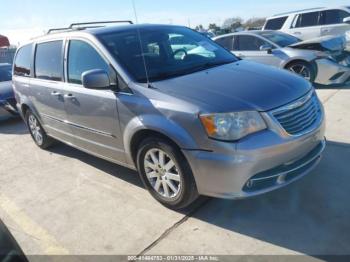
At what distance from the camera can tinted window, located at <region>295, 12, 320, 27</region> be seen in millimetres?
11594

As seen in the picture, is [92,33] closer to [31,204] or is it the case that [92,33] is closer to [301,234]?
[31,204]

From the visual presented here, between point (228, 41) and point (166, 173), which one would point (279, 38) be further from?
point (166, 173)

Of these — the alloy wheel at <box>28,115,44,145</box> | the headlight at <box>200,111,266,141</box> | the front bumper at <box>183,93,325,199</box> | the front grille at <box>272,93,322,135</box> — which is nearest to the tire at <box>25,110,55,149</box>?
the alloy wheel at <box>28,115,44,145</box>

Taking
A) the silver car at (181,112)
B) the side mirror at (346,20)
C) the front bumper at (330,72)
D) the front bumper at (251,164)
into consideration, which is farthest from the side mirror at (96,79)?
the side mirror at (346,20)

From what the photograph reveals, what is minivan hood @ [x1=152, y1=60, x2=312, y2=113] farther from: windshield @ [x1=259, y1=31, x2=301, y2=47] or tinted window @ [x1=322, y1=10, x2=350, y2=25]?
tinted window @ [x1=322, y1=10, x2=350, y2=25]

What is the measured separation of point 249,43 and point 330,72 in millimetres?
2195

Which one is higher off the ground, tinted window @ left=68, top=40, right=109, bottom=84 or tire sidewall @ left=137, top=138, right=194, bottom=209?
tinted window @ left=68, top=40, right=109, bottom=84

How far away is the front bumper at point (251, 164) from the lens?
111 inches

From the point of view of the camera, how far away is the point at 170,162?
3.30 metres

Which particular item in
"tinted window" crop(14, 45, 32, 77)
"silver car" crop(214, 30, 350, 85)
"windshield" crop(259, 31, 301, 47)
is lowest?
"silver car" crop(214, 30, 350, 85)

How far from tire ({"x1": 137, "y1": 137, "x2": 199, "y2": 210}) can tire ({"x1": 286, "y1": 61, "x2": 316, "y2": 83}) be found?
5260mm

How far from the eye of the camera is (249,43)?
8820mm

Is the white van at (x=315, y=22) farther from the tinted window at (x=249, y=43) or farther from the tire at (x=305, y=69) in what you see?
the tire at (x=305, y=69)

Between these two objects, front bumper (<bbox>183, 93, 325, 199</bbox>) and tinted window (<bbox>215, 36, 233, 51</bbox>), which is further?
tinted window (<bbox>215, 36, 233, 51</bbox>)
